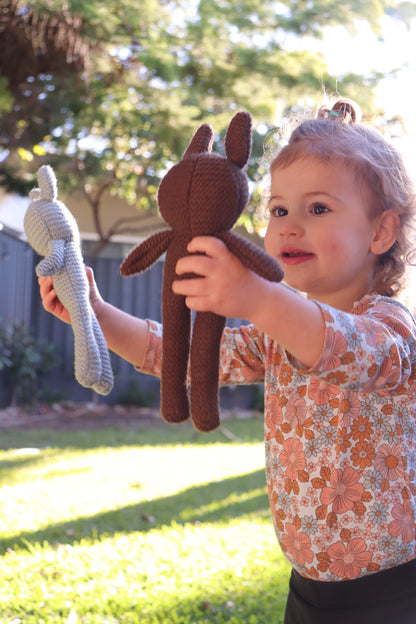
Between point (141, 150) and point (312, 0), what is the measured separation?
2.48 m

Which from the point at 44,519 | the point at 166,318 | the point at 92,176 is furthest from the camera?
the point at 92,176

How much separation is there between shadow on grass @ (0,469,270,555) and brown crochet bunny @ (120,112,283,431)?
2.44 meters

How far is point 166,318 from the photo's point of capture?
1146mm

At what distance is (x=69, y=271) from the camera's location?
1375mm

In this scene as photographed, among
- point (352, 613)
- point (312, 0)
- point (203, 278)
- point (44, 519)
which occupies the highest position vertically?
point (312, 0)

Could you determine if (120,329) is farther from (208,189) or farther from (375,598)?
(375,598)

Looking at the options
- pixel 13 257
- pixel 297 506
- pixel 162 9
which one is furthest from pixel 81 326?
pixel 13 257

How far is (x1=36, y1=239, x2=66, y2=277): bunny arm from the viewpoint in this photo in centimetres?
132

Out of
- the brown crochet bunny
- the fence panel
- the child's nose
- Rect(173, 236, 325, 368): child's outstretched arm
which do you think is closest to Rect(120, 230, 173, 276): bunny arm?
the brown crochet bunny

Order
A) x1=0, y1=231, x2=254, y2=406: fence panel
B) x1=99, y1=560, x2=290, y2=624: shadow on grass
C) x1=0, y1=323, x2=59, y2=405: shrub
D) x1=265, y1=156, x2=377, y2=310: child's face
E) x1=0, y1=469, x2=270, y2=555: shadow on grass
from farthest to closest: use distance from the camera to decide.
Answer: x1=0, y1=231, x2=254, y2=406: fence panel → x1=0, y1=323, x2=59, y2=405: shrub → x1=0, y1=469, x2=270, y2=555: shadow on grass → x1=99, y1=560, x2=290, y2=624: shadow on grass → x1=265, y1=156, x2=377, y2=310: child's face

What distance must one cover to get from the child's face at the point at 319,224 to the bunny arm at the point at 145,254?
0.36 metres

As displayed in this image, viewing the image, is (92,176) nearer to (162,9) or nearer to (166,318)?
(162,9)

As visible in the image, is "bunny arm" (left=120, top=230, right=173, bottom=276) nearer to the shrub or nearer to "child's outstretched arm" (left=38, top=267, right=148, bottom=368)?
"child's outstretched arm" (left=38, top=267, right=148, bottom=368)

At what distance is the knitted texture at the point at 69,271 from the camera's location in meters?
1.28
